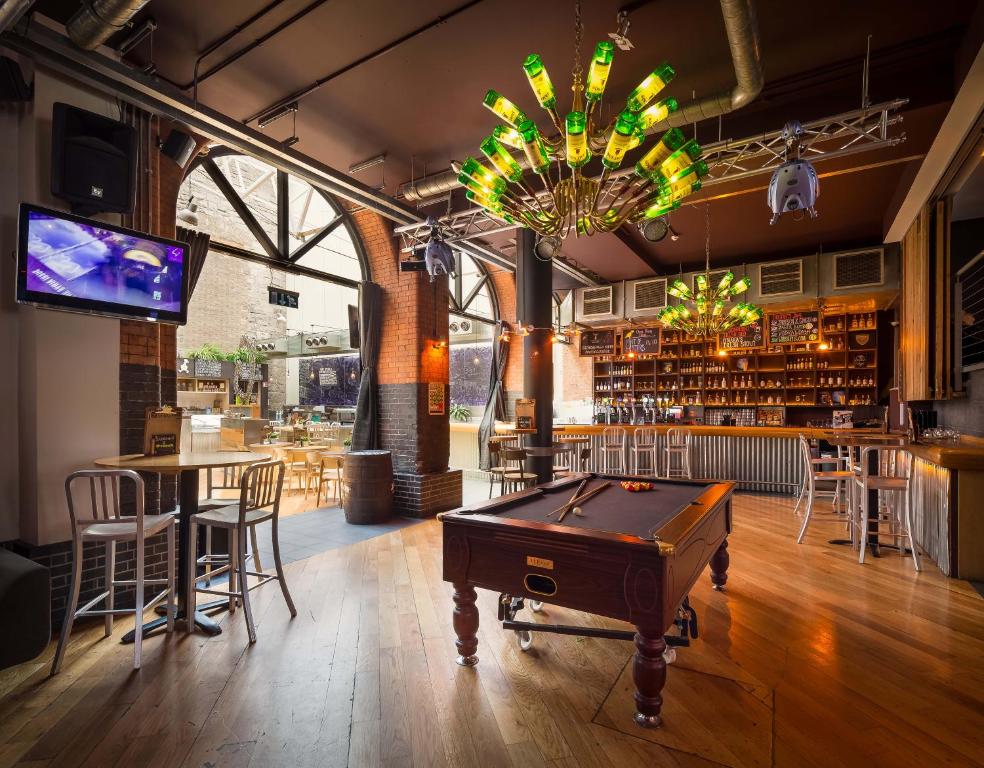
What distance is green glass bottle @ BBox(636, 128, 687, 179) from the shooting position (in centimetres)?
300

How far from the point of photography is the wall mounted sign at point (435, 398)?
691 centimetres

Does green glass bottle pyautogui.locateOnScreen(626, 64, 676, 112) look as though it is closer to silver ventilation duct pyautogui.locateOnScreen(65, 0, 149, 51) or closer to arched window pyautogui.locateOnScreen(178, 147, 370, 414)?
silver ventilation duct pyautogui.locateOnScreen(65, 0, 149, 51)

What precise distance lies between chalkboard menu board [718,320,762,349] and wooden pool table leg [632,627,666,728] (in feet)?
27.6


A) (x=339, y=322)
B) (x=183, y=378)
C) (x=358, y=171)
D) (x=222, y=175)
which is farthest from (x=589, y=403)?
(x=183, y=378)

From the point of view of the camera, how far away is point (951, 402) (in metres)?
6.38

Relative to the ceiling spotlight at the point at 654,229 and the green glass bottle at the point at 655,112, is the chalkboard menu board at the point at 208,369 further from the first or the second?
the green glass bottle at the point at 655,112

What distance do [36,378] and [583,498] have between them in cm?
363

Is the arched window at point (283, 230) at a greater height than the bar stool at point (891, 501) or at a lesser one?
greater

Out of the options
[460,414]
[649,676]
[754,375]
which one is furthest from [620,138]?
[460,414]

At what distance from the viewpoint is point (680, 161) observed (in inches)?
121

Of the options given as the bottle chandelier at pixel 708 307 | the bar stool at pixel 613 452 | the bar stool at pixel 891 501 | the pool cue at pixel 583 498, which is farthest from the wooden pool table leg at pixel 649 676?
the bar stool at pixel 613 452

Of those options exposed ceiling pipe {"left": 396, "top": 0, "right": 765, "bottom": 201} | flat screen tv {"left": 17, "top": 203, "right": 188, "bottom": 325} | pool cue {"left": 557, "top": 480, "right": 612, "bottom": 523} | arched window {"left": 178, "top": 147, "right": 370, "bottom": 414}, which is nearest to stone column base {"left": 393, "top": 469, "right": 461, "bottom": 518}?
arched window {"left": 178, "top": 147, "right": 370, "bottom": 414}

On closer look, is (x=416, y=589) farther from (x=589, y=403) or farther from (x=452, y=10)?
(x=589, y=403)

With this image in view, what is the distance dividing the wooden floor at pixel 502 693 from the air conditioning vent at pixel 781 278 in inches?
233
